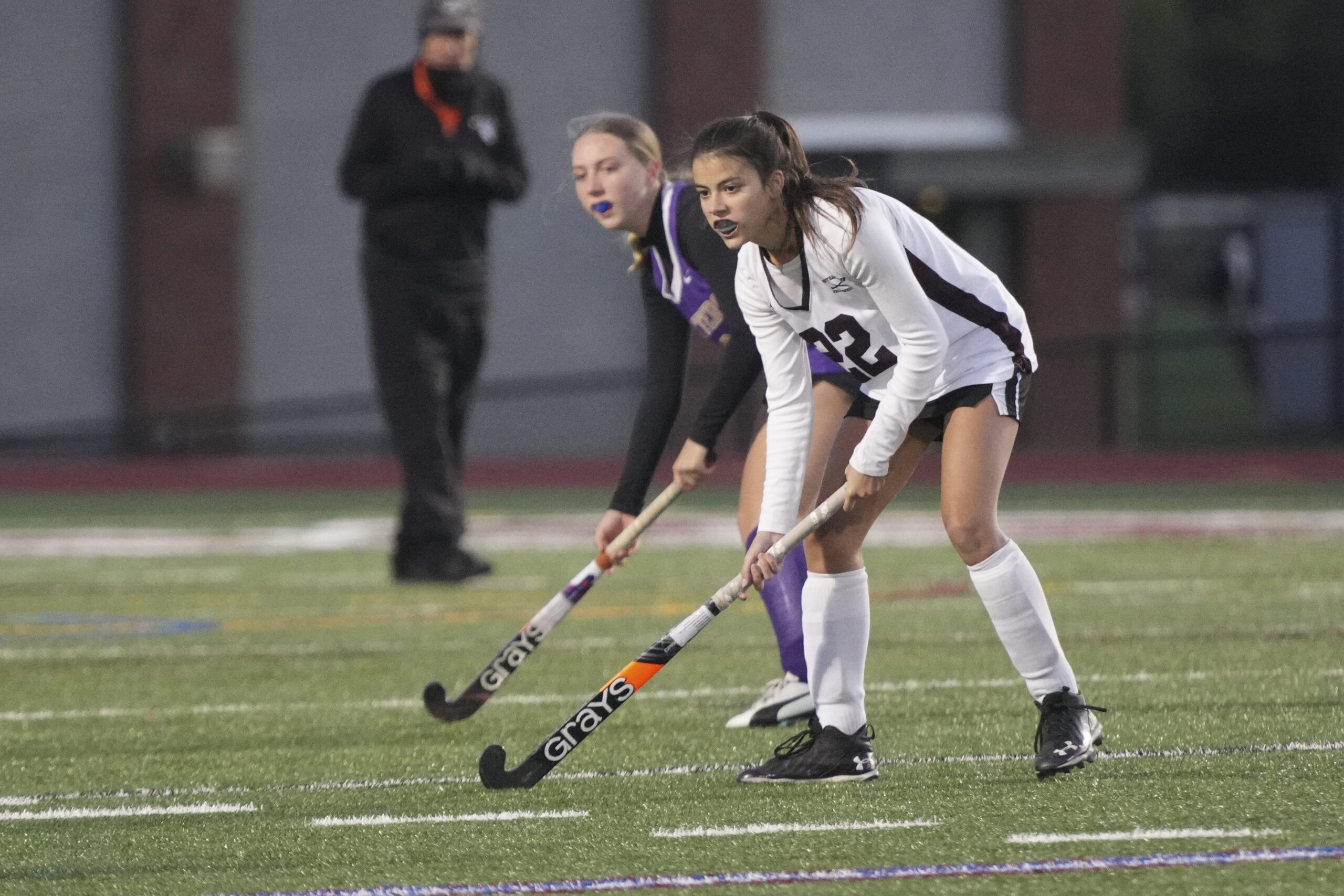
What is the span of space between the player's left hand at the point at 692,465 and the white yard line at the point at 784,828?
52.4 inches

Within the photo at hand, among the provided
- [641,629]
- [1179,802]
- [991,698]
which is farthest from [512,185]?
[1179,802]

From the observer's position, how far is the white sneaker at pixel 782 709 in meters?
5.50

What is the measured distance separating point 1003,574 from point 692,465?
1.01 m

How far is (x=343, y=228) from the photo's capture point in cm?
2075

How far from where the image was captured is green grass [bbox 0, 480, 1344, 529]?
14273mm

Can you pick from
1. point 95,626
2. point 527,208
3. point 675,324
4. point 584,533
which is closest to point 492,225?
point 527,208

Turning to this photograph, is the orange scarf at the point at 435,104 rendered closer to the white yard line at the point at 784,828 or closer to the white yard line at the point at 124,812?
the white yard line at the point at 124,812

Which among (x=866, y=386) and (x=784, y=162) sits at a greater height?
(x=784, y=162)

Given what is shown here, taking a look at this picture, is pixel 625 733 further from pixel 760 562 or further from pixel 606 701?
pixel 760 562

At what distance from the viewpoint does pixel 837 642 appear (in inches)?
189

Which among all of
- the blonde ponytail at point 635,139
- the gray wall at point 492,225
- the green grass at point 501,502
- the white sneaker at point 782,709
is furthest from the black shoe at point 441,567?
the gray wall at point 492,225

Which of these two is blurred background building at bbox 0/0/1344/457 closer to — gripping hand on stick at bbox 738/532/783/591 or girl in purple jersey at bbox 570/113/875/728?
girl in purple jersey at bbox 570/113/875/728

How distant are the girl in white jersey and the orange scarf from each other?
4800 millimetres

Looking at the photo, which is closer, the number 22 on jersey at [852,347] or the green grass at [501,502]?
the number 22 on jersey at [852,347]
